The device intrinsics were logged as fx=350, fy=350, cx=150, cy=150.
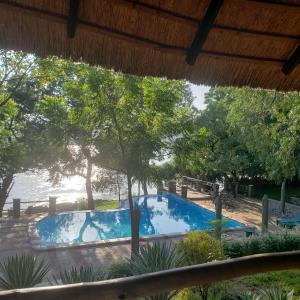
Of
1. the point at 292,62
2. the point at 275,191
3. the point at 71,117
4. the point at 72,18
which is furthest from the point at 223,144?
the point at 72,18

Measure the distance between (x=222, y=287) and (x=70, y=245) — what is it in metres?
5.73

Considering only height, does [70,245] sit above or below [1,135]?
below

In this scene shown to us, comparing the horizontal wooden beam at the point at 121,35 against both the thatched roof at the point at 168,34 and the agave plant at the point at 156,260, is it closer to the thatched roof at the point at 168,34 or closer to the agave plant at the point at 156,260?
the thatched roof at the point at 168,34

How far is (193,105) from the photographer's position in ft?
73.9

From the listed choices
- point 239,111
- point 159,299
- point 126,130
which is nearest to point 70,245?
point 126,130

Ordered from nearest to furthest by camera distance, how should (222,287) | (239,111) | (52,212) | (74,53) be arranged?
(74,53), (222,287), (239,111), (52,212)

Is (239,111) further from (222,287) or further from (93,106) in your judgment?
(222,287)

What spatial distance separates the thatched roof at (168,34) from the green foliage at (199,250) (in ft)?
16.3

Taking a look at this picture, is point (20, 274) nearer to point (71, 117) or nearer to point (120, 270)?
point (120, 270)

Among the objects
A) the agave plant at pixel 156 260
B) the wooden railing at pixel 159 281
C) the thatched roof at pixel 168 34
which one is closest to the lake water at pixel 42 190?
the agave plant at pixel 156 260

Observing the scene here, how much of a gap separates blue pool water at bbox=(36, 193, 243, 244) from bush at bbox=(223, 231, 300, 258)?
514cm

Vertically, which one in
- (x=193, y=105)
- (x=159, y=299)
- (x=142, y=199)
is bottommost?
(x=142, y=199)

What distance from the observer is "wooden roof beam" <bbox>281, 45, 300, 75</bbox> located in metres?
2.57

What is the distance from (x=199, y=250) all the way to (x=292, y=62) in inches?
202
